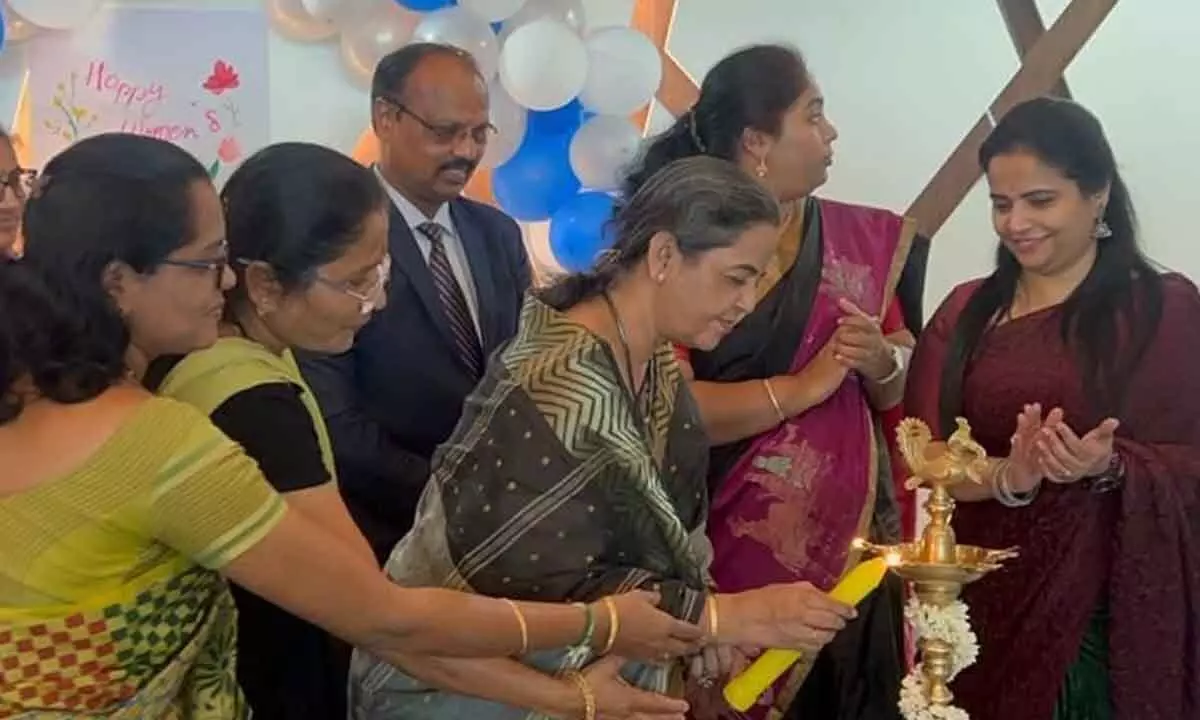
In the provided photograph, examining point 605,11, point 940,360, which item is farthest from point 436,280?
point 605,11

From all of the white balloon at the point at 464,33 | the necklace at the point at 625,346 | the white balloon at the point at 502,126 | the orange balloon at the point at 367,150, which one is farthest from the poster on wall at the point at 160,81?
the necklace at the point at 625,346

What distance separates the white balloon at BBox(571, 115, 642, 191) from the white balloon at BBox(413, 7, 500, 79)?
0.23 meters

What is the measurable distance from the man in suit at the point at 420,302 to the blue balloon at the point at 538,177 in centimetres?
54

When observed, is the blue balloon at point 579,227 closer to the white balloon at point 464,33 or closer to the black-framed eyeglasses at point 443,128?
the white balloon at point 464,33

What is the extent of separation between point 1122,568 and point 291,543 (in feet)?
3.61

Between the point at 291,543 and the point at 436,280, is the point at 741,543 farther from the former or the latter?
the point at 291,543

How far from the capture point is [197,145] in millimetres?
3018

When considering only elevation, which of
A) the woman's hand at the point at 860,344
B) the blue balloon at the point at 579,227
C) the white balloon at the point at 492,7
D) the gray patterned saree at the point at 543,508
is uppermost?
the white balloon at the point at 492,7

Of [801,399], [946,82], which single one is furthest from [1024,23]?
[801,399]

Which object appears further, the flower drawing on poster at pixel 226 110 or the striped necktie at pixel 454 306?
the flower drawing on poster at pixel 226 110

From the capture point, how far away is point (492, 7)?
9.48 ft

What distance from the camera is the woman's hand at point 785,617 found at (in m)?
1.46

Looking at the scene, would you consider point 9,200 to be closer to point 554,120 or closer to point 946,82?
point 554,120

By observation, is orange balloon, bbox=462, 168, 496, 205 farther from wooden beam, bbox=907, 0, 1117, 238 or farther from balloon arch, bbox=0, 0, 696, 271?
wooden beam, bbox=907, 0, 1117, 238
